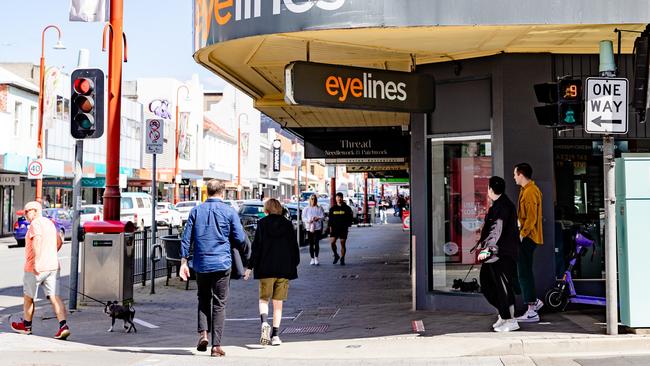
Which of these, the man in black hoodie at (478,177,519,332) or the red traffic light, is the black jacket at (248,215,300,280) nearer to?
the man in black hoodie at (478,177,519,332)

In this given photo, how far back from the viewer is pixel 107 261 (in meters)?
11.1

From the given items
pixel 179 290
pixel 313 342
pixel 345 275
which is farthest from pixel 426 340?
pixel 345 275

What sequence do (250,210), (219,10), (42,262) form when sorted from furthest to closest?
1. (250,210)
2. (42,262)
3. (219,10)

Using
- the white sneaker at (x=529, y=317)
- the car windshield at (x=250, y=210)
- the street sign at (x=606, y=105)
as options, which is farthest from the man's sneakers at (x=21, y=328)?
the car windshield at (x=250, y=210)

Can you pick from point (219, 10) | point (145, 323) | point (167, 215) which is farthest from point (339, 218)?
point (167, 215)

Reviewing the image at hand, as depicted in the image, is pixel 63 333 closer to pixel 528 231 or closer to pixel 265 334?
pixel 265 334

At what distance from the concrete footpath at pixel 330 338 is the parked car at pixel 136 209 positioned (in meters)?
21.2

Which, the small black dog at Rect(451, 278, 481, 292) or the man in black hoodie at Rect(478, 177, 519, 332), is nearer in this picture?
the man in black hoodie at Rect(478, 177, 519, 332)

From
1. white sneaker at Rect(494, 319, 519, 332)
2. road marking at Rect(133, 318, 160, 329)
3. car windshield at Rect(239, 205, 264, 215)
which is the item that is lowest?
road marking at Rect(133, 318, 160, 329)

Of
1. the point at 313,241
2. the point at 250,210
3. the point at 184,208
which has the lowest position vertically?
the point at 313,241

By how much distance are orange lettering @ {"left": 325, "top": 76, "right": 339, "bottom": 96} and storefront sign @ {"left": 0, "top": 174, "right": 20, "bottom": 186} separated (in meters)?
29.0

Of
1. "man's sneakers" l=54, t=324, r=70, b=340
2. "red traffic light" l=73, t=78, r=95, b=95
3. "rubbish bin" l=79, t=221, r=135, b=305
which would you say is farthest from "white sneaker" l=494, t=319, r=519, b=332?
"red traffic light" l=73, t=78, r=95, b=95

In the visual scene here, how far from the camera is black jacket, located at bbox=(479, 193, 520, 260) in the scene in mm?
8594

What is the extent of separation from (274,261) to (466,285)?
3197mm
